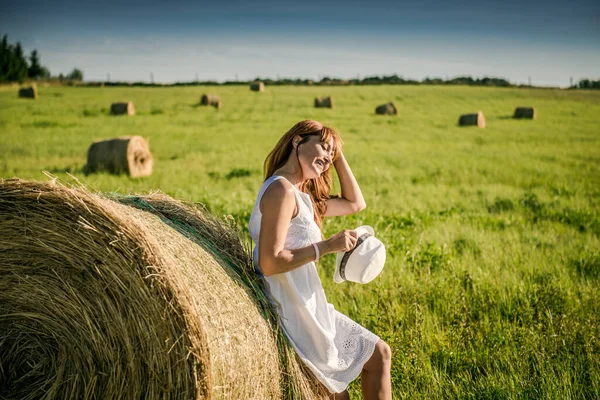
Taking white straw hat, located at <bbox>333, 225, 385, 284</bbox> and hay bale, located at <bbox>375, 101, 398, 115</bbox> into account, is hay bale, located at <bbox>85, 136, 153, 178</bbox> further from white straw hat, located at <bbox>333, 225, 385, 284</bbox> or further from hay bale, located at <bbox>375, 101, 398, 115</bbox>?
hay bale, located at <bbox>375, 101, 398, 115</bbox>

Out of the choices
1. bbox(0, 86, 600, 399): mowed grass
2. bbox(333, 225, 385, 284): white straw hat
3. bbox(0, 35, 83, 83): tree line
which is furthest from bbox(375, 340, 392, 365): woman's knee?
bbox(0, 35, 83, 83): tree line

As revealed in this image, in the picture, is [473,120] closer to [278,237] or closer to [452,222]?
[452,222]

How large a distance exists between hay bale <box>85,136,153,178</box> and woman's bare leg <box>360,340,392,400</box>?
31.1ft

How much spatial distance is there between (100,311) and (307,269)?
1.12 m

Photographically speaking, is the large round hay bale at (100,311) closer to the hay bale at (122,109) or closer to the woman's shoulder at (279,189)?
the woman's shoulder at (279,189)

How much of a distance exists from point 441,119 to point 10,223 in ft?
86.9

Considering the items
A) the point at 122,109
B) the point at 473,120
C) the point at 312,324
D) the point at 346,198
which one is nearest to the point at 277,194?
the point at 312,324

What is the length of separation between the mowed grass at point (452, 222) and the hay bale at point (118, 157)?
1.53 feet

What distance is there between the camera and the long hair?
3045mm

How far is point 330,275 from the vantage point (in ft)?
17.2

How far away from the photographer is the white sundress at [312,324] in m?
2.83

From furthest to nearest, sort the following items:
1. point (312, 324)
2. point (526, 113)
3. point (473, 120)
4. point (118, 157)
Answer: point (526, 113) → point (473, 120) → point (118, 157) → point (312, 324)

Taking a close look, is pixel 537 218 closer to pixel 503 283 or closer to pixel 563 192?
pixel 563 192

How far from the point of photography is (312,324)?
282cm
